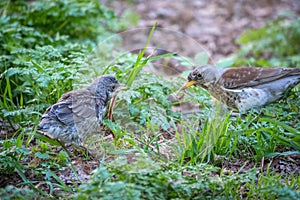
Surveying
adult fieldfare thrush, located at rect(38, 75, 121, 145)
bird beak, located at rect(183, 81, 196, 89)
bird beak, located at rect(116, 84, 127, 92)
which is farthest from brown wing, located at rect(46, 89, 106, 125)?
bird beak, located at rect(183, 81, 196, 89)

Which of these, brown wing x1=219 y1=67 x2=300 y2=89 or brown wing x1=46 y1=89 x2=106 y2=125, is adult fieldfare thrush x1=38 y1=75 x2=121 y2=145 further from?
brown wing x1=219 y1=67 x2=300 y2=89

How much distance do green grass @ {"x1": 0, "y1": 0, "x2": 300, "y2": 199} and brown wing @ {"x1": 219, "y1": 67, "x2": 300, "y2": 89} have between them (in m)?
0.32

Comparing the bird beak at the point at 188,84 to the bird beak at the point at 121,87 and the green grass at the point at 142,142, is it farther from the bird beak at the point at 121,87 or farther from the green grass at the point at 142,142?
the bird beak at the point at 121,87

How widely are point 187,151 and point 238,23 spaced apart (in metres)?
6.82

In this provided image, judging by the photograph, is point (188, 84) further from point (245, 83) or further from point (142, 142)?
point (142, 142)

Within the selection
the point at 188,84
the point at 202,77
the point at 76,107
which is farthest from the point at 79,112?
the point at 202,77

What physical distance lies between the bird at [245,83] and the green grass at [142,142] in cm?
14

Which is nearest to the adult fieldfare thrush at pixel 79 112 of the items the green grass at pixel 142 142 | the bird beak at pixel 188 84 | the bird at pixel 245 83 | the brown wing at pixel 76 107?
the brown wing at pixel 76 107

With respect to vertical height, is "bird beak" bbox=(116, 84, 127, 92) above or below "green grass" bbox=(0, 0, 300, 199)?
above

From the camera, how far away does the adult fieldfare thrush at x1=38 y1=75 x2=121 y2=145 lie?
201 inches

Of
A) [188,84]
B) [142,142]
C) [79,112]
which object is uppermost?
[188,84]

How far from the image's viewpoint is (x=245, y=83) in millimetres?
6391

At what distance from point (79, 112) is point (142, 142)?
759 millimetres

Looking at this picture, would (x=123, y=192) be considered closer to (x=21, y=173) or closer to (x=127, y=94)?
(x=21, y=173)
